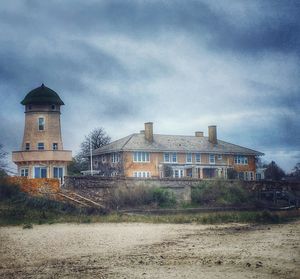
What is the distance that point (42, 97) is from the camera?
187ft

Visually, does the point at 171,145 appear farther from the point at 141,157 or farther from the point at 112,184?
the point at 112,184

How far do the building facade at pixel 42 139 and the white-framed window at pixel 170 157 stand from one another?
16141 millimetres

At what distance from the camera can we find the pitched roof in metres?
65.1

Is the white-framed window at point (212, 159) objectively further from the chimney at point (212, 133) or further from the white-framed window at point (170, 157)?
the white-framed window at point (170, 157)

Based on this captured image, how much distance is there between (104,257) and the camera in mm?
20016

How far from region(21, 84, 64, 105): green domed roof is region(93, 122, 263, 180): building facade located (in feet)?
37.2

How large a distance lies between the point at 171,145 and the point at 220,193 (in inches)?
623

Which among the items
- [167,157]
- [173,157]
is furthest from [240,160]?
[167,157]

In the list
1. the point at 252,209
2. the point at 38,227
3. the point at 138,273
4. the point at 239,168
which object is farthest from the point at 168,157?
the point at 138,273

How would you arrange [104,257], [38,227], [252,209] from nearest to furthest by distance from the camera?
[104,257]
[38,227]
[252,209]

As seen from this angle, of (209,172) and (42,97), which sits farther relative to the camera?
(209,172)

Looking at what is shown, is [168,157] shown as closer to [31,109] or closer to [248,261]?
[31,109]

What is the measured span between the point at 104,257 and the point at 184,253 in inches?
140

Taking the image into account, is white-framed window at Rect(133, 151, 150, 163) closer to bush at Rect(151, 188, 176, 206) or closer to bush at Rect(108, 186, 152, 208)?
bush at Rect(151, 188, 176, 206)
